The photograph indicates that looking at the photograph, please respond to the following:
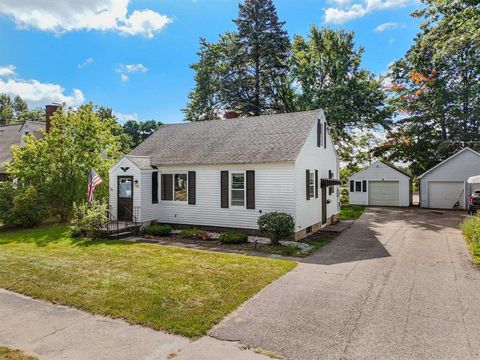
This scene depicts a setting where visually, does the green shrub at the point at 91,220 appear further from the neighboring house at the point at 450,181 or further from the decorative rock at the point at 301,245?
the neighboring house at the point at 450,181

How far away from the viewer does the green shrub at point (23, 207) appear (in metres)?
16.8

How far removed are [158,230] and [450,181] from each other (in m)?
26.1

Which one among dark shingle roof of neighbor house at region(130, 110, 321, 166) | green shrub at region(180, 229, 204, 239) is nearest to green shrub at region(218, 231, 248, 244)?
green shrub at region(180, 229, 204, 239)

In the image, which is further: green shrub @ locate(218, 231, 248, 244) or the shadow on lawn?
the shadow on lawn

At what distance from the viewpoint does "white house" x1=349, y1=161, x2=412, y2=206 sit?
96.9 ft

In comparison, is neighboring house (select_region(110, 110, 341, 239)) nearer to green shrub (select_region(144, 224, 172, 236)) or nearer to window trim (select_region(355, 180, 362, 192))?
green shrub (select_region(144, 224, 172, 236))

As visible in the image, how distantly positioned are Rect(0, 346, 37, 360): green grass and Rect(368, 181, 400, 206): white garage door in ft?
100

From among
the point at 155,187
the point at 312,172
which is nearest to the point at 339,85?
the point at 312,172

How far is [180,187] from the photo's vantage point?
16219 millimetres

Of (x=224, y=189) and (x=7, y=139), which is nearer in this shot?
(x=224, y=189)

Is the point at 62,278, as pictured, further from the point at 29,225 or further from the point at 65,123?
the point at 65,123

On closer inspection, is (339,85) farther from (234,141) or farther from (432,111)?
(234,141)

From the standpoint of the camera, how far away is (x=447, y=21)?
568 inches

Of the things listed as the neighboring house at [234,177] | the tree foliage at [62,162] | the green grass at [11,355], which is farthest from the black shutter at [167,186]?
the green grass at [11,355]
